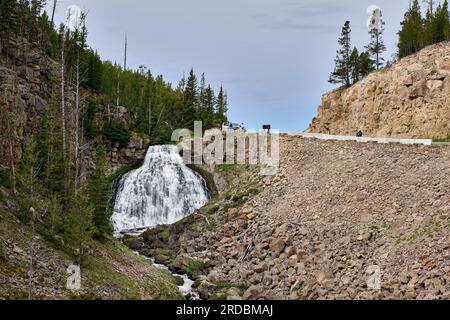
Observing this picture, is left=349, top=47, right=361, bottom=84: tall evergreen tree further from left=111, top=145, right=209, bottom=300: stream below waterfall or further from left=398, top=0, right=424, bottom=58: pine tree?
left=111, top=145, right=209, bottom=300: stream below waterfall

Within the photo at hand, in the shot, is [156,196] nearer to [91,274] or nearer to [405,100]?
[91,274]

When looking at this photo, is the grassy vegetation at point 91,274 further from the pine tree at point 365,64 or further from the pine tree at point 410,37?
the pine tree at point 410,37

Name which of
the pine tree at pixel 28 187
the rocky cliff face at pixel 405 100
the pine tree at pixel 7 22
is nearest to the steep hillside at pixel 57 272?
the pine tree at pixel 28 187

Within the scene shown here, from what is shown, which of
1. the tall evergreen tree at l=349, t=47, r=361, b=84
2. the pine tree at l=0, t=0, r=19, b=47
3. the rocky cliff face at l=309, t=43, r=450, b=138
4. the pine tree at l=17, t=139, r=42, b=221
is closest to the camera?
the pine tree at l=17, t=139, r=42, b=221

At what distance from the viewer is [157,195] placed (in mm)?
42688

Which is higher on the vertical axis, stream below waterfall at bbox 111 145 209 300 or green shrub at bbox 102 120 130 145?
green shrub at bbox 102 120 130 145

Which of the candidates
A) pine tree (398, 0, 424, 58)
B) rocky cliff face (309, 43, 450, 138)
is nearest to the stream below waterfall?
rocky cliff face (309, 43, 450, 138)

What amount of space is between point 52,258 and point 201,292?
8265 mm

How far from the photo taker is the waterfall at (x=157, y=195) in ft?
135

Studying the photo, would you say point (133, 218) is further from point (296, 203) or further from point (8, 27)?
point (8, 27)

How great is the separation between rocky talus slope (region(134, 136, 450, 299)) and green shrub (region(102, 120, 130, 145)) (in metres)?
18.3

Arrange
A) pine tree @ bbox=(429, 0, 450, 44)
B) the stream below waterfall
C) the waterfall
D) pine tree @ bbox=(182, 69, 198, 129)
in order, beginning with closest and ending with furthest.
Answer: the stream below waterfall → the waterfall → pine tree @ bbox=(429, 0, 450, 44) → pine tree @ bbox=(182, 69, 198, 129)

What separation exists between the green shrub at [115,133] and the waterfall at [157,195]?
6.79 meters

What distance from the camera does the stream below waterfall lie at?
134 feet
